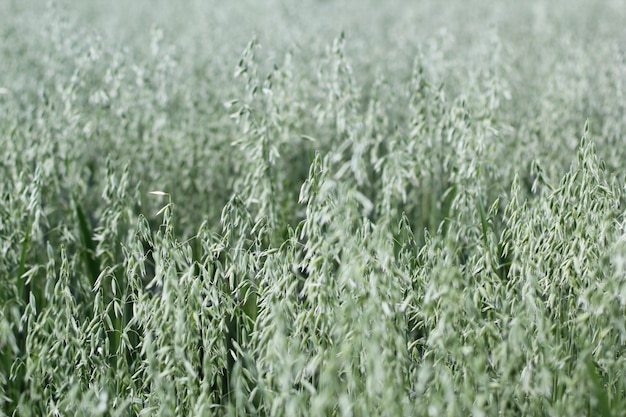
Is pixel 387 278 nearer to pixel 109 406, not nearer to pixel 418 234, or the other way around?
pixel 109 406

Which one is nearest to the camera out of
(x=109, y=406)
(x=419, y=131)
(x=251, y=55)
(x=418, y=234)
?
(x=109, y=406)

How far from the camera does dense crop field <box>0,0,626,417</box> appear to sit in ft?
6.51

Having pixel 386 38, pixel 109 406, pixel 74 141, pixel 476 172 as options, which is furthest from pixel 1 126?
pixel 386 38

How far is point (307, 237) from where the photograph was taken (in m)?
4.10

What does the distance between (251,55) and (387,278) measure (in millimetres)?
1600

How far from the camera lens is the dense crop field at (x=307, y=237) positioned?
78.1 inches

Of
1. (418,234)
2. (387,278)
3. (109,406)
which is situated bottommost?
(109,406)

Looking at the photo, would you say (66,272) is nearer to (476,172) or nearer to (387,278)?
(387,278)

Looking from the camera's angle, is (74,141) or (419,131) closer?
(419,131)

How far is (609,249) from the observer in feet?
7.11

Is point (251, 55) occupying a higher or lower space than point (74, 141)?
higher

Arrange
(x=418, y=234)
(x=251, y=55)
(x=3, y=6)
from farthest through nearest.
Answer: (x=3, y=6) → (x=418, y=234) → (x=251, y=55)

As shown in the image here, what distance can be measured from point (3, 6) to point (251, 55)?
24.9 feet

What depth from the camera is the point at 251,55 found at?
10.6 ft
